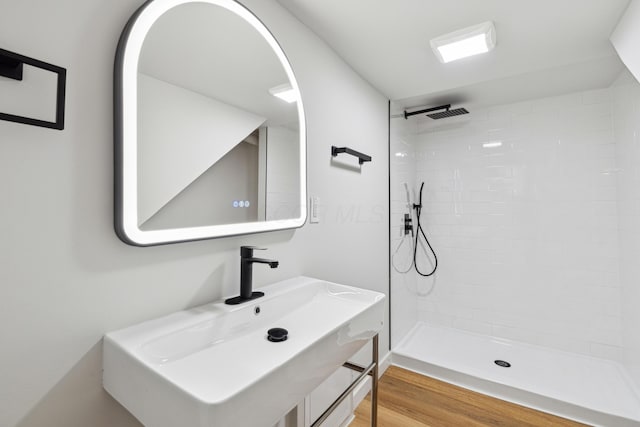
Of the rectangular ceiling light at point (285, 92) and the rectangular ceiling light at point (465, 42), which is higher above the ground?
the rectangular ceiling light at point (465, 42)

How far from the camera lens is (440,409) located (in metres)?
1.95

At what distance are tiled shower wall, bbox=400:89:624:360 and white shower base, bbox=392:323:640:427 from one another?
0.16 metres

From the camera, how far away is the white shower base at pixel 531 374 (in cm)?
Answer: 185

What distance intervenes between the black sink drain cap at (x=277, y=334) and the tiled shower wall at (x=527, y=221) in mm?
1769

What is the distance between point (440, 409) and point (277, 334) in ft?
5.19

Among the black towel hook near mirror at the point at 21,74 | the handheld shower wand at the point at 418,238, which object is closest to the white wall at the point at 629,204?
the handheld shower wand at the point at 418,238

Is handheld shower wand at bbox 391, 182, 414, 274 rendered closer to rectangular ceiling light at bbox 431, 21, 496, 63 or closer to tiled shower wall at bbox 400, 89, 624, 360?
tiled shower wall at bbox 400, 89, 624, 360

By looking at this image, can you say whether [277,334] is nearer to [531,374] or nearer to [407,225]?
[407,225]

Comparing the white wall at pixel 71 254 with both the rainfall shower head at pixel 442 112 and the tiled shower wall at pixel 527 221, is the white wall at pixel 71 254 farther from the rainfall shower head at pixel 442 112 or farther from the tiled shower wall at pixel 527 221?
the rainfall shower head at pixel 442 112

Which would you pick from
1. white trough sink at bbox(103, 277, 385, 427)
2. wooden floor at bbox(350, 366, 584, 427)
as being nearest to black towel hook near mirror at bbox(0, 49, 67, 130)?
white trough sink at bbox(103, 277, 385, 427)

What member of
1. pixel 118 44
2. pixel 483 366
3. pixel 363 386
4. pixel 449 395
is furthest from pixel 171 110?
pixel 483 366

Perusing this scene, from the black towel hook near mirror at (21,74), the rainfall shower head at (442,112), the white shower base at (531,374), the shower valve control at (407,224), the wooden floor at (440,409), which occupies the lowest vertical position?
the wooden floor at (440,409)

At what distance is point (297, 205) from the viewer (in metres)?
1.49

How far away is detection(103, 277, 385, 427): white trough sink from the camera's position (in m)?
0.64
